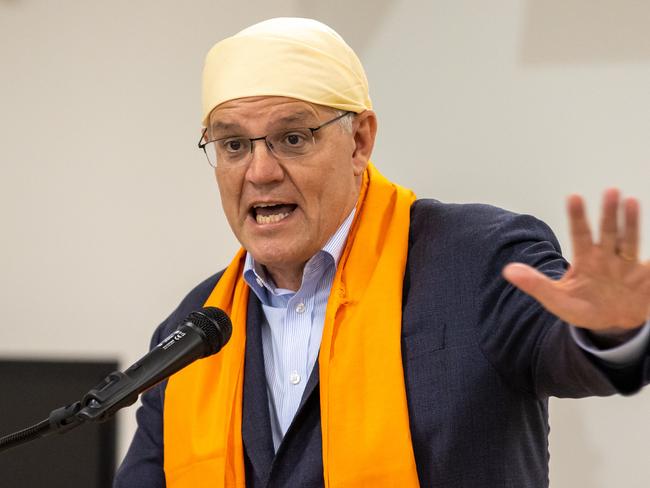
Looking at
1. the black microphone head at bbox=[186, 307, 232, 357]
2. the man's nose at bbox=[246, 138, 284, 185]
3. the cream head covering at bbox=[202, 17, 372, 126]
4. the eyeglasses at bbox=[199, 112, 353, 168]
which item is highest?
the cream head covering at bbox=[202, 17, 372, 126]

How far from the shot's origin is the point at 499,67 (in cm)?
288

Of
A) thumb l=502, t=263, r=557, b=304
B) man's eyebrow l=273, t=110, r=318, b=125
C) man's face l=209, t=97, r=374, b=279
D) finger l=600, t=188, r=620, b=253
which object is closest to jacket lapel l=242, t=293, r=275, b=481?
man's face l=209, t=97, r=374, b=279

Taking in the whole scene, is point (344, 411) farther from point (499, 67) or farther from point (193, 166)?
point (193, 166)

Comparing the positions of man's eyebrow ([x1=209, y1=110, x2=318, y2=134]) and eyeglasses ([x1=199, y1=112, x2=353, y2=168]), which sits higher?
man's eyebrow ([x1=209, y1=110, x2=318, y2=134])

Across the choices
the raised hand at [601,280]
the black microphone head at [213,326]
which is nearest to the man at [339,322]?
the raised hand at [601,280]

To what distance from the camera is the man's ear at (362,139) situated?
2.19m

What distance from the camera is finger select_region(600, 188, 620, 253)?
118cm

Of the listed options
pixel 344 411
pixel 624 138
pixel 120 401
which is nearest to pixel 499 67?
pixel 624 138

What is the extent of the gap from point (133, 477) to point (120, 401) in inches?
36.7

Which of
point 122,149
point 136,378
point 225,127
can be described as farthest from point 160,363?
point 122,149

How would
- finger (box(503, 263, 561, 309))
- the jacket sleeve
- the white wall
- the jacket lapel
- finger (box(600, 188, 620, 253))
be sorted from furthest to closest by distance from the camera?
the white wall → the jacket lapel → the jacket sleeve → finger (box(503, 263, 561, 309)) → finger (box(600, 188, 620, 253))

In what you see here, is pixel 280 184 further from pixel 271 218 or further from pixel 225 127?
pixel 225 127

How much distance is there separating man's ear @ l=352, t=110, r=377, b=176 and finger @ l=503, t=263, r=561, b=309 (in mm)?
899

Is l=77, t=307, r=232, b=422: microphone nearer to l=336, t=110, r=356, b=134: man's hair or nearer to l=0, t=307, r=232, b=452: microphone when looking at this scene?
l=0, t=307, r=232, b=452: microphone
